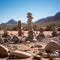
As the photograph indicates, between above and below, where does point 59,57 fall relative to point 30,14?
below

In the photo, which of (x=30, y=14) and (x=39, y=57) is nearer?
(x=39, y=57)

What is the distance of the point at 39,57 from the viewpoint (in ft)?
35.9

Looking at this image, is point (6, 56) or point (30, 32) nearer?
point (6, 56)

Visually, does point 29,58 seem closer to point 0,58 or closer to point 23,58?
point 23,58

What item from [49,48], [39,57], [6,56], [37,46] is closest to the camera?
[39,57]

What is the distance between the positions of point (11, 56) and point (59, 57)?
269 centimetres

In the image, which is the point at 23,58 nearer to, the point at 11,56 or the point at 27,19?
the point at 11,56

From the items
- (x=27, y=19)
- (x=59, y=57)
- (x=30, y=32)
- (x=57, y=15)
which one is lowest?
(x=59, y=57)

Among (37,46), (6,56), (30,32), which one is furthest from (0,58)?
(30,32)

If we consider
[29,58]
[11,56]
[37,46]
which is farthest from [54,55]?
[37,46]

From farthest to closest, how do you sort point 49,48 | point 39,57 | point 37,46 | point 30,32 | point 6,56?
point 30,32
point 37,46
point 49,48
point 6,56
point 39,57

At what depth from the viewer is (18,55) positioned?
1115 cm

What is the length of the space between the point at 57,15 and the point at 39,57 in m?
153

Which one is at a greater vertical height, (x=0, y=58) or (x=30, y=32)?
(x=30, y=32)
